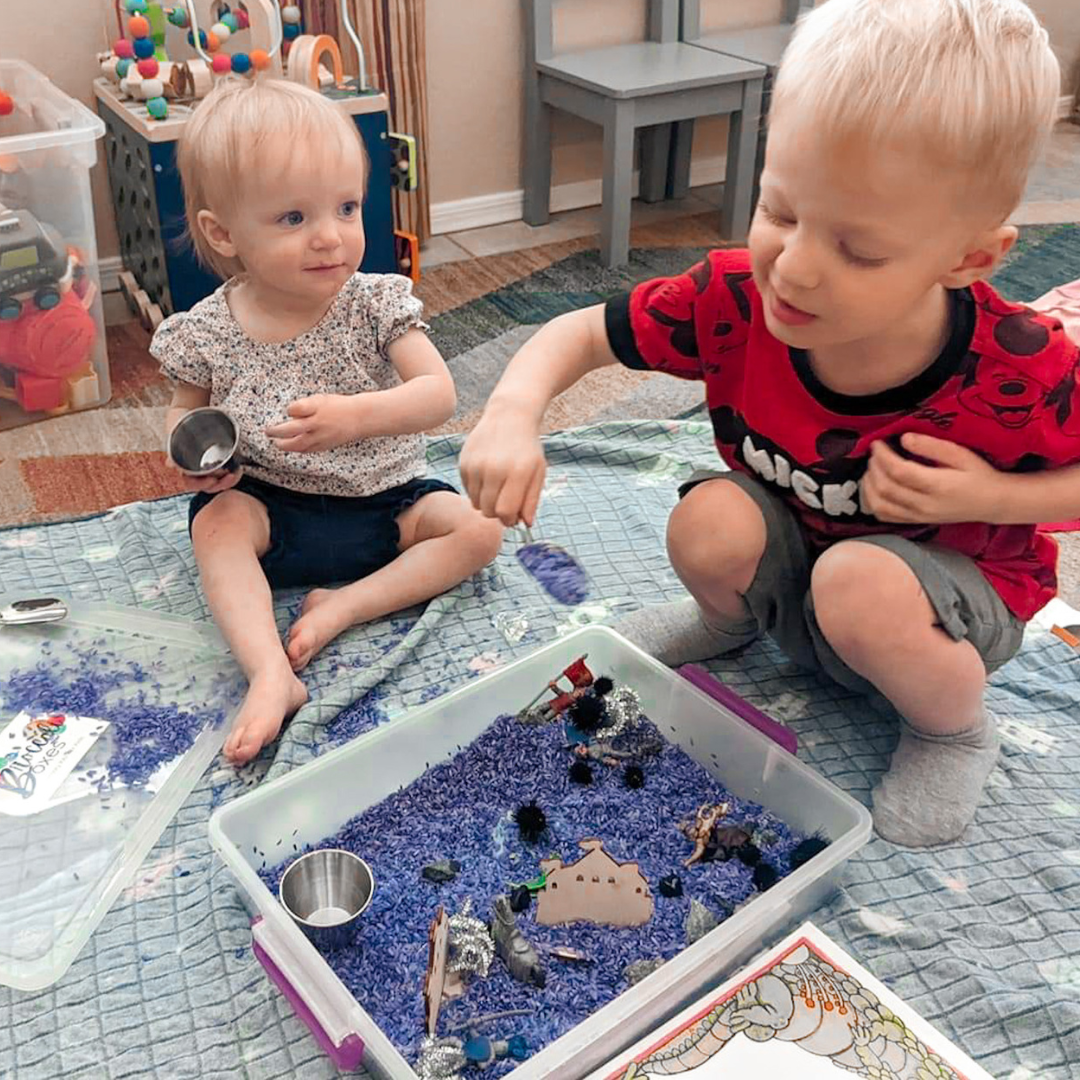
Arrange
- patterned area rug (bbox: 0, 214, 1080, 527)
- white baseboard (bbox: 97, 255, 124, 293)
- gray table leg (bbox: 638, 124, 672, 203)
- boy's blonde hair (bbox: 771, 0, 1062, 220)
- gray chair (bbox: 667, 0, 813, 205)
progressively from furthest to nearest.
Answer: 1. gray table leg (bbox: 638, 124, 672, 203)
2. gray chair (bbox: 667, 0, 813, 205)
3. white baseboard (bbox: 97, 255, 124, 293)
4. patterned area rug (bbox: 0, 214, 1080, 527)
5. boy's blonde hair (bbox: 771, 0, 1062, 220)

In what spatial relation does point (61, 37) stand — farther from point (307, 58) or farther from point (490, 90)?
point (490, 90)

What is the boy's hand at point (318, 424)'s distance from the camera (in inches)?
38.3

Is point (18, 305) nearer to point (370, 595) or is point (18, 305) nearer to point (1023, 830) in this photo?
point (370, 595)

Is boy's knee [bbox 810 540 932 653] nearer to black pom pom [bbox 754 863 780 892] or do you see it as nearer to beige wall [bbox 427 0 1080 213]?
black pom pom [bbox 754 863 780 892]

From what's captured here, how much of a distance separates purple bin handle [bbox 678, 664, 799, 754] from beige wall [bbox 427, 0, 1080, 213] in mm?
1408

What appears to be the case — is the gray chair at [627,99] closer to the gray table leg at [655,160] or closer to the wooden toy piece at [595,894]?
the gray table leg at [655,160]

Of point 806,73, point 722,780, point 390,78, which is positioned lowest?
point 722,780

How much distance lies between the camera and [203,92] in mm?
1645

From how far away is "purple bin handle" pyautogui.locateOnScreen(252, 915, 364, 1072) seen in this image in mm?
706

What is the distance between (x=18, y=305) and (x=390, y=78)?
0.78 metres

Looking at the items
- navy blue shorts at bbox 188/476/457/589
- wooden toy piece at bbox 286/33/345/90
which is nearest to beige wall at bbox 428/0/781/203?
A: wooden toy piece at bbox 286/33/345/90

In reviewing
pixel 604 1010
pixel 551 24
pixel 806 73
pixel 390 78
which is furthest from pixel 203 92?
pixel 604 1010

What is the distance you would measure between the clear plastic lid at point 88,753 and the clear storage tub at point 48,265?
0.54m

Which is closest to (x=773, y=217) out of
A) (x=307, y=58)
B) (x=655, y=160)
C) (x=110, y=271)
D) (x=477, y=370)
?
(x=477, y=370)
